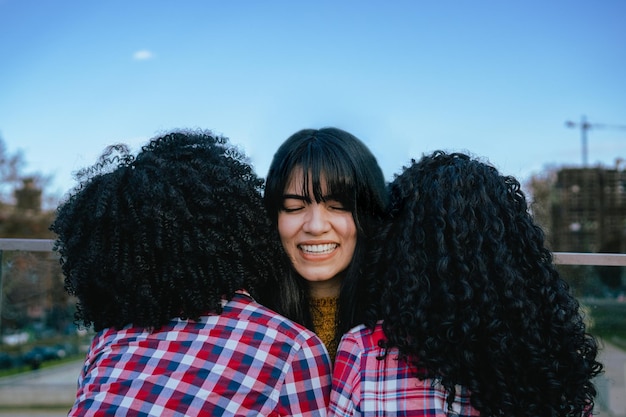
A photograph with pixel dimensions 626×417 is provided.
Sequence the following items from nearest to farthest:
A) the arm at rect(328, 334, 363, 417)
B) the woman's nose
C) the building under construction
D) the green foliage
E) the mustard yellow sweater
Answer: the arm at rect(328, 334, 363, 417) → the woman's nose → the mustard yellow sweater → the green foliage → the building under construction

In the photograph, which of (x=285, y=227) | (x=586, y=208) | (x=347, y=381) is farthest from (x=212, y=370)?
(x=586, y=208)

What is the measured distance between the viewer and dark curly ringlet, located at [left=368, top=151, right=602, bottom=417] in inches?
70.2

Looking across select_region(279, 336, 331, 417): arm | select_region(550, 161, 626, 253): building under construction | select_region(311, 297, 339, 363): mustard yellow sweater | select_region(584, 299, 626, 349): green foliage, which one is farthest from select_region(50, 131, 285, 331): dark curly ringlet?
select_region(550, 161, 626, 253): building under construction

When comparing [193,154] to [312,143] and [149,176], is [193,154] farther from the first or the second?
[312,143]

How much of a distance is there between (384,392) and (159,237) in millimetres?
857

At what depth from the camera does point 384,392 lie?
181cm

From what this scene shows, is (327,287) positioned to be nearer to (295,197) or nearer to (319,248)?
(319,248)

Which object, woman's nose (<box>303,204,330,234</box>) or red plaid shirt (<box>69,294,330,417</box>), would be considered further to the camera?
woman's nose (<box>303,204,330,234</box>)

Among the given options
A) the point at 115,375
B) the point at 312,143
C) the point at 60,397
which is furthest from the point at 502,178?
the point at 60,397

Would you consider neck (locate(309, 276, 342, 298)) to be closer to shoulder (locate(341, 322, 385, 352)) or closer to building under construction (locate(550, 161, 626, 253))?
shoulder (locate(341, 322, 385, 352))

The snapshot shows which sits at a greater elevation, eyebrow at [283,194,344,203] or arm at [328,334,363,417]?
eyebrow at [283,194,344,203]

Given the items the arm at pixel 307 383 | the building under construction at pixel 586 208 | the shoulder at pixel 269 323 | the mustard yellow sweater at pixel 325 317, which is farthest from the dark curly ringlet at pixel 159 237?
the building under construction at pixel 586 208

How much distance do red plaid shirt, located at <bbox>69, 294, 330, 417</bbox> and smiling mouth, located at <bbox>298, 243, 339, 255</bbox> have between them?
1.77ft

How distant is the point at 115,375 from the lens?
5.71 ft
